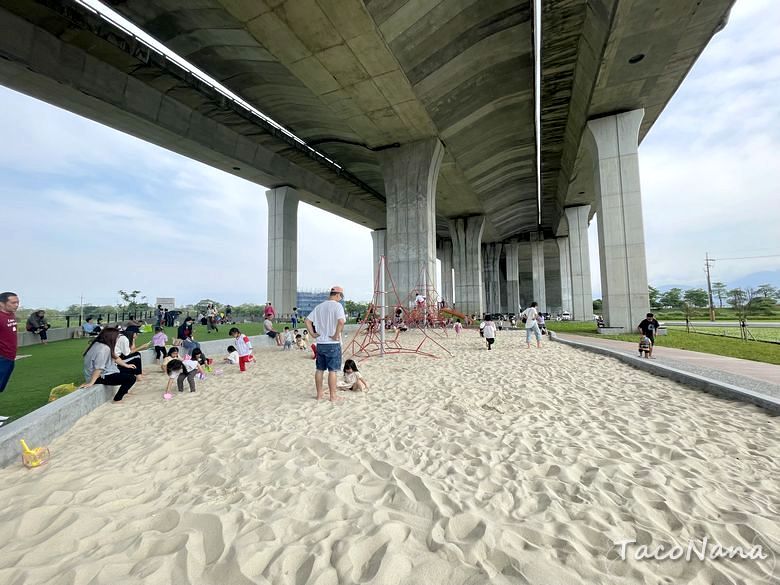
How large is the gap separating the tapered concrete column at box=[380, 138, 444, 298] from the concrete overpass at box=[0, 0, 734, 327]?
0.09 meters

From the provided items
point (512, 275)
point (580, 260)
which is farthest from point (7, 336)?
point (512, 275)

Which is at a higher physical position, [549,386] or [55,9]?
[55,9]

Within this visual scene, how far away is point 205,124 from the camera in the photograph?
19.8 meters

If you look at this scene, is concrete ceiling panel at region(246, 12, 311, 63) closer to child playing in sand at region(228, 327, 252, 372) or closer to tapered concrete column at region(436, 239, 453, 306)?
child playing in sand at region(228, 327, 252, 372)

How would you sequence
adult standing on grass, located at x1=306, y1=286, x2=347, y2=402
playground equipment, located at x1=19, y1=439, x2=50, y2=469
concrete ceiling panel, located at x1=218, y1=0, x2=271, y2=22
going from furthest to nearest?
concrete ceiling panel, located at x1=218, y1=0, x2=271, y2=22 → adult standing on grass, located at x1=306, y1=286, x2=347, y2=402 → playground equipment, located at x1=19, y1=439, x2=50, y2=469

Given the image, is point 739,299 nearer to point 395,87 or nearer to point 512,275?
point 512,275

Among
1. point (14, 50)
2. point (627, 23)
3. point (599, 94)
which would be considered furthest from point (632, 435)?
point (14, 50)

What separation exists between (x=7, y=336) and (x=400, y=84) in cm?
1517

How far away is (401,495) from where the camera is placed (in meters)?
2.71

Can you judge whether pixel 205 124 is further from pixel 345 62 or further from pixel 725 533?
pixel 725 533

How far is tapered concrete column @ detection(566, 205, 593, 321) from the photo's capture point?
3212 cm

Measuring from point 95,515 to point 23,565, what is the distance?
19.2 inches

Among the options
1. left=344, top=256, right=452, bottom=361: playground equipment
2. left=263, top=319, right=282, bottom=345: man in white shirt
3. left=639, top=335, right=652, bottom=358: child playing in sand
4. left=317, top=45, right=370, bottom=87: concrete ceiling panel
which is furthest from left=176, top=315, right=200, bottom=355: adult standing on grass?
left=639, top=335, right=652, bottom=358: child playing in sand

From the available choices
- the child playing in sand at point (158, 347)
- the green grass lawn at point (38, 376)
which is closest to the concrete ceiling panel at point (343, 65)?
the child playing in sand at point (158, 347)
